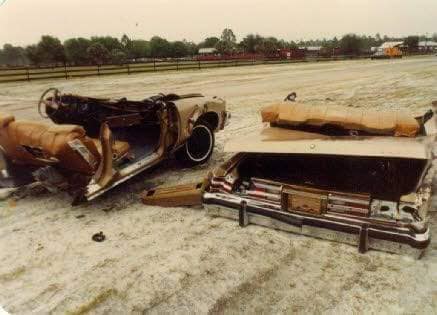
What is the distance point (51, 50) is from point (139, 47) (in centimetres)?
6064

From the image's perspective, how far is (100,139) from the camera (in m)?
4.32

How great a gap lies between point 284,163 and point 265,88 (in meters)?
13.3

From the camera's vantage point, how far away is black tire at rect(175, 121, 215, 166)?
6.14 meters

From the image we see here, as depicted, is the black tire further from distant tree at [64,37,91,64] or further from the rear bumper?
distant tree at [64,37,91,64]

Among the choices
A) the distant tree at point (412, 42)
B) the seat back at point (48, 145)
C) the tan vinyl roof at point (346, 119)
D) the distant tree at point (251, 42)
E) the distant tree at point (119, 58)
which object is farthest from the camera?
the distant tree at point (251, 42)

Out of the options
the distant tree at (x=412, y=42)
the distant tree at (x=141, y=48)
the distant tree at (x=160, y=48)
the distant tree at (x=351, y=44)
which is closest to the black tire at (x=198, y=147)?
the distant tree at (x=351, y=44)

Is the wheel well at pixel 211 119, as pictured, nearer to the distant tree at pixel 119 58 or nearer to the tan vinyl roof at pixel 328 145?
the tan vinyl roof at pixel 328 145

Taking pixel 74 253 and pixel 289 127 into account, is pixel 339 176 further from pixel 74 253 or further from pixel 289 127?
pixel 74 253

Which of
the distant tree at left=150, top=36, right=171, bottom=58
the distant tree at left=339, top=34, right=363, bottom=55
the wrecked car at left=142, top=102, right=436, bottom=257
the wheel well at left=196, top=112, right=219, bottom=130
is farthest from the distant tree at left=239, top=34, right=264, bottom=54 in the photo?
the wrecked car at left=142, top=102, right=436, bottom=257

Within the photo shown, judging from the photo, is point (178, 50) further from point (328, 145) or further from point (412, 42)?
point (328, 145)

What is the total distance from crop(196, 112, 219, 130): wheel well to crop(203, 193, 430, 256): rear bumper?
7.81 feet

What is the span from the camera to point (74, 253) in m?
3.71

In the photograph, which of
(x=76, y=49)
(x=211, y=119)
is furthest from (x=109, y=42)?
(x=211, y=119)

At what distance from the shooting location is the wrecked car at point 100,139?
13.9ft
